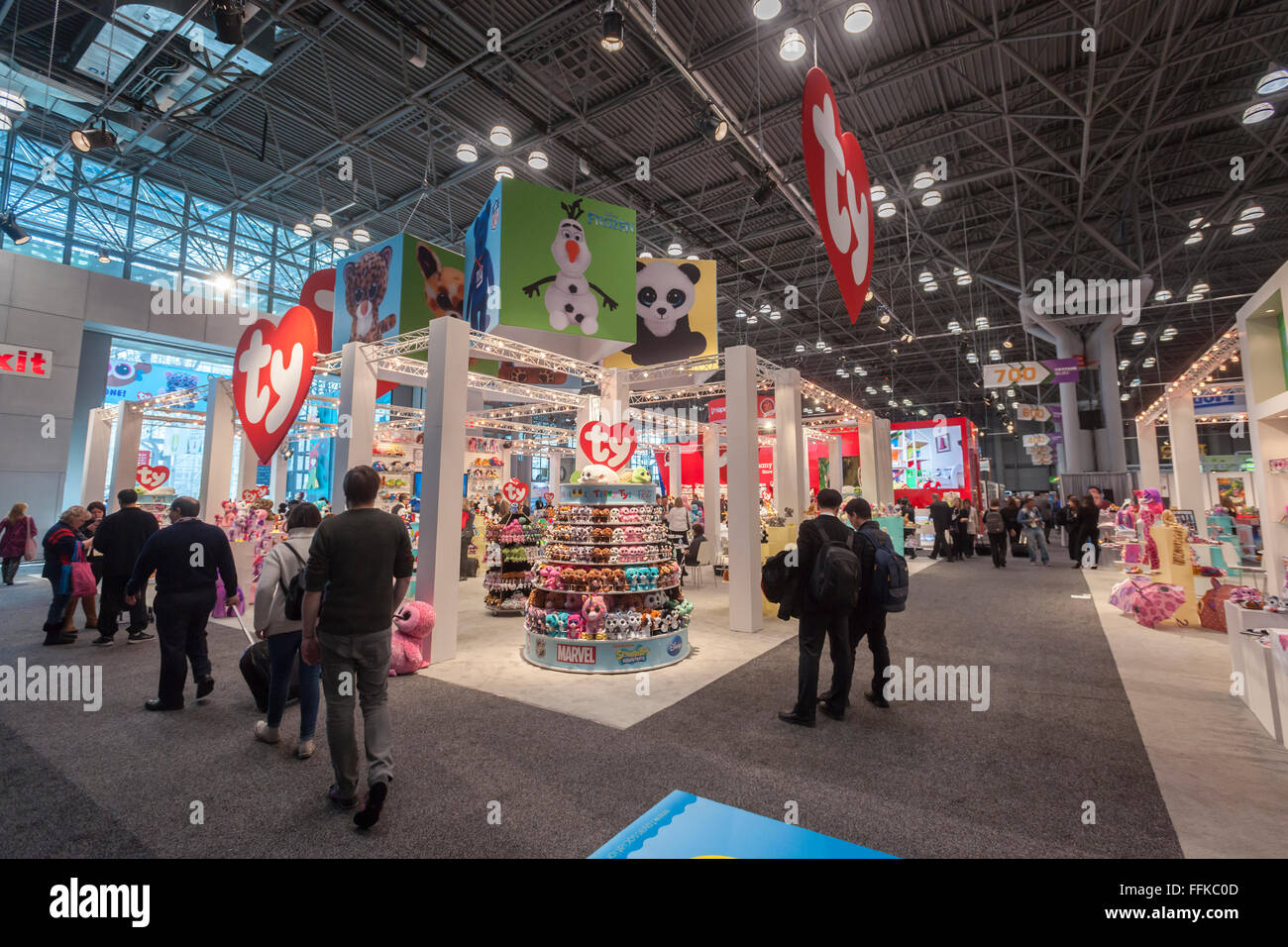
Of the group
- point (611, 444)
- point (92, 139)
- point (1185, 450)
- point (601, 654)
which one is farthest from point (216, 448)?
point (1185, 450)

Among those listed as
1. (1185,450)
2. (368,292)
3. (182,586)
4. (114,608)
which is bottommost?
(114,608)

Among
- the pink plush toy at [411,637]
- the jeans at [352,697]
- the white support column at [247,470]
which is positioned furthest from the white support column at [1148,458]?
the white support column at [247,470]

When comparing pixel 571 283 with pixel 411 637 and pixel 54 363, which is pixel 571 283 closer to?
pixel 411 637

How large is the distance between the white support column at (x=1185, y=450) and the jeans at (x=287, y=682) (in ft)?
51.1

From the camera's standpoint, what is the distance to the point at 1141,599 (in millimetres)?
6719

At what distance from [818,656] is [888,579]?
29.8 inches

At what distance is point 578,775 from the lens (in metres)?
3.14

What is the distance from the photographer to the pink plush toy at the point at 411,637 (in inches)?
203

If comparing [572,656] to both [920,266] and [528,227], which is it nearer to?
[528,227]

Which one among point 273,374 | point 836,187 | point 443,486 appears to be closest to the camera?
point 836,187

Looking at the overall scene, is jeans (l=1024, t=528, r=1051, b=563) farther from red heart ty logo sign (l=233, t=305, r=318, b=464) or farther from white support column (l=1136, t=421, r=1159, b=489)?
red heart ty logo sign (l=233, t=305, r=318, b=464)

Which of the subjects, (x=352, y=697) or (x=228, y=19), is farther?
(x=228, y=19)

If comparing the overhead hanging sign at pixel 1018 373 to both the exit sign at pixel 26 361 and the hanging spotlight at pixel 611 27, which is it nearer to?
the hanging spotlight at pixel 611 27

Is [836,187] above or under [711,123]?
under
